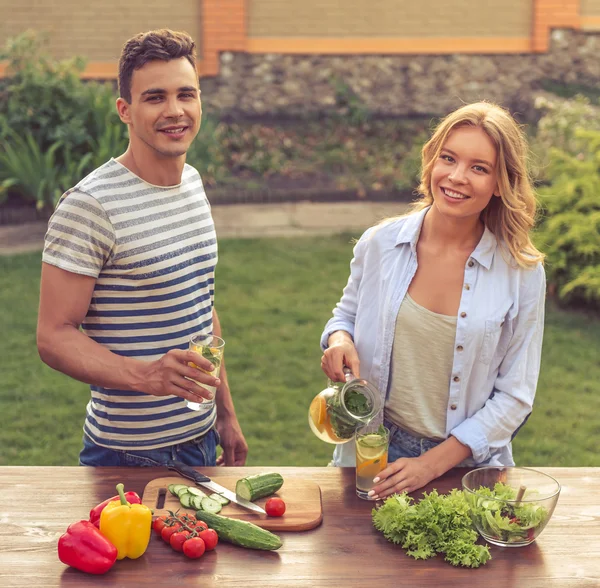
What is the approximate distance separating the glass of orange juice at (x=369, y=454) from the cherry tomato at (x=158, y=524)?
24.3 inches

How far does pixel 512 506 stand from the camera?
266cm

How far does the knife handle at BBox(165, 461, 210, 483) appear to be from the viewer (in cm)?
292

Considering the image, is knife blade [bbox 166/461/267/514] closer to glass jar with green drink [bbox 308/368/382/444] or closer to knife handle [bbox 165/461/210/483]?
knife handle [bbox 165/461/210/483]

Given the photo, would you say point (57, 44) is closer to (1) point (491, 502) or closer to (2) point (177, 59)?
(2) point (177, 59)

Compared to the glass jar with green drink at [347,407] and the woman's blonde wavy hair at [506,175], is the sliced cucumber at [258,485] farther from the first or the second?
the woman's blonde wavy hair at [506,175]

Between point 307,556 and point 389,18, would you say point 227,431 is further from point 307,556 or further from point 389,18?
point 389,18

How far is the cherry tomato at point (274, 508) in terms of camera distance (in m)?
2.75

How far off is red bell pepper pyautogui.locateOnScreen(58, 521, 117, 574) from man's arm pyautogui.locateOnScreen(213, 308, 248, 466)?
3.31 feet

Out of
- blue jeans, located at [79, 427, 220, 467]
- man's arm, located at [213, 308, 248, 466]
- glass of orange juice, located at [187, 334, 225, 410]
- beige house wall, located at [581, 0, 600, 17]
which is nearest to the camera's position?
glass of orange juice, located at [187, 334, 225, 410]

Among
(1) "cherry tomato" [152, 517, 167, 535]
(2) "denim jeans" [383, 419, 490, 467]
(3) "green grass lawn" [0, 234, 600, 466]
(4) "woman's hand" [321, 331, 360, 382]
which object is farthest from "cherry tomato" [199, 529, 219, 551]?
(3) "green grass lawn" [0, 234, 600, 466]

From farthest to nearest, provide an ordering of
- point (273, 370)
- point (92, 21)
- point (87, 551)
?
point (92, 21) < point (273, 370) < point (87, 551)

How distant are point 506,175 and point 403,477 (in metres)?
1.01

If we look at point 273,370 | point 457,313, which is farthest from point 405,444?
point 273,370

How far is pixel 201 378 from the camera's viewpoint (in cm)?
268
